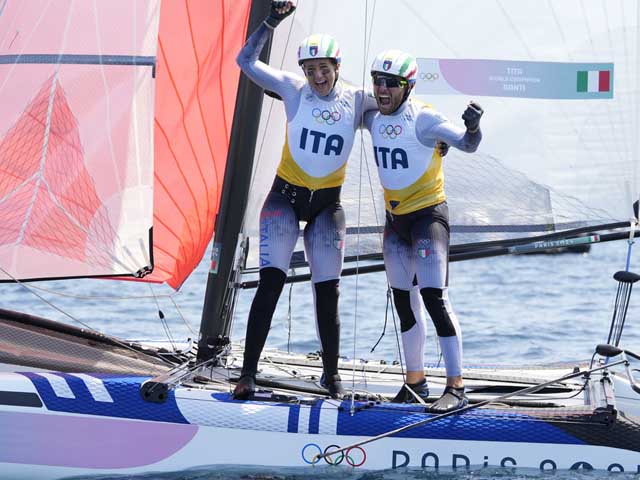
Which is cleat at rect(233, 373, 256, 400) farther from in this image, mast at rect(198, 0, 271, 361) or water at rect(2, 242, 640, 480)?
water at rect(2, 242, 640, 480)

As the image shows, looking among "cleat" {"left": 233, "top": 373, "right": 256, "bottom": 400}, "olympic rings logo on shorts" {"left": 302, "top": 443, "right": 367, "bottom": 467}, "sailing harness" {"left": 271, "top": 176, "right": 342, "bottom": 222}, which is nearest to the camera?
"olympic rings logo on shorts" {"left": 302, "top": 443, "right": 367, "bottom": 467}

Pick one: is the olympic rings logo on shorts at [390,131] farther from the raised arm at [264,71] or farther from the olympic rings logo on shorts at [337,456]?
the olympic rings logo on shorts at [337,456]

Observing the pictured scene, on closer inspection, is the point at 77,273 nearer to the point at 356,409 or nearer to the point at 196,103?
the point at 196,103

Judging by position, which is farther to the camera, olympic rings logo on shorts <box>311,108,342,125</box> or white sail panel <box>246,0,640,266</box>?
white sail panel <box>246,0,640,266</box>

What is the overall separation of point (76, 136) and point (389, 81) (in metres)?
1.47

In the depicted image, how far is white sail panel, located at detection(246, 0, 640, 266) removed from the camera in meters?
5.85

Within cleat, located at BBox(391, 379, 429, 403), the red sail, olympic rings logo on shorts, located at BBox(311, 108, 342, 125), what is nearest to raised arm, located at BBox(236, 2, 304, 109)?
olympic rings logo on shorts, located at BBox(311, 108, 342, 125)

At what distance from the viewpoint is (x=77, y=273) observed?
5.48 meters

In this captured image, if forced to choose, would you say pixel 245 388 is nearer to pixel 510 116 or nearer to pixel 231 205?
pixel 231 205

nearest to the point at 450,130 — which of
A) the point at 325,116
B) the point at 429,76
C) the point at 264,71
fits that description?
the point at 325,116

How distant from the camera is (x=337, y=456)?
4.93 m

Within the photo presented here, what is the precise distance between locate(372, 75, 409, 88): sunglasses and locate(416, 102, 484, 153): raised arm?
15cm

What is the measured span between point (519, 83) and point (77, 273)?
2271 mm

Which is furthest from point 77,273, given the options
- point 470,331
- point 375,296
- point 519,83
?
point 375,296
